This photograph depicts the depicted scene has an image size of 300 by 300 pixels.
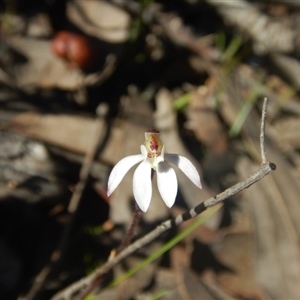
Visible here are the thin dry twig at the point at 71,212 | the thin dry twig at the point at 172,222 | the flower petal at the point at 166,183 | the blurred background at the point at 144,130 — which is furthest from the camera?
the blurred background at the point at 144,130

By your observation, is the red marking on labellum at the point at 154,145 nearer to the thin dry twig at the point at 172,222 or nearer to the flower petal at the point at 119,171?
the flower petal at the point at 119,171

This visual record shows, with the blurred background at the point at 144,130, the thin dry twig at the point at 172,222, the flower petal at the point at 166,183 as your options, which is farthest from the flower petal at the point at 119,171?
the blurred background at the point at 144,130

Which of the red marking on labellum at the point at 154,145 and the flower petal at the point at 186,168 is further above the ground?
the red marking on labellum at the point at 154,145

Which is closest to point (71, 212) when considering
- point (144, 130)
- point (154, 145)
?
point (144, 130)

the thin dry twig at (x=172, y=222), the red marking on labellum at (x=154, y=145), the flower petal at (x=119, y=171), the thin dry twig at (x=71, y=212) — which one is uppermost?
the thin dry twig at (x=71, y=212)

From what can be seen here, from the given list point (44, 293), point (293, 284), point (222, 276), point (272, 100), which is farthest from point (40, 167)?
point (272, 100)

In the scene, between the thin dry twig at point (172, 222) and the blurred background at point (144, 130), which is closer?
the thin dry twig at point (172, 222)
